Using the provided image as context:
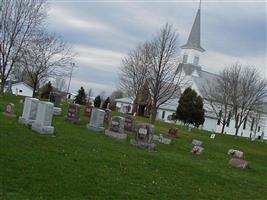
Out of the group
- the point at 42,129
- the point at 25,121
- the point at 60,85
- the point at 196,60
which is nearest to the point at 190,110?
the point at 196,60

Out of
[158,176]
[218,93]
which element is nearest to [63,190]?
[158,176]

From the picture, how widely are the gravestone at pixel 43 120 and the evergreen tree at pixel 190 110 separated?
127 feet

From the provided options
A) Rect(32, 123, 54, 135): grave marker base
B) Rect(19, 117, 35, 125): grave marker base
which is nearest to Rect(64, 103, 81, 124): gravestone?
Rect(19, 117, 35, 125): grave marker base

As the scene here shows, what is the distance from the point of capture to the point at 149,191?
970 cm

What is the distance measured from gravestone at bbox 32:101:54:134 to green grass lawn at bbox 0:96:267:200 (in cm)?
33

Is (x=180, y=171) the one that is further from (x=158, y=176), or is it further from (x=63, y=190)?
(x=63, y=190)

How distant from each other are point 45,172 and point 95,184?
3.65 feet

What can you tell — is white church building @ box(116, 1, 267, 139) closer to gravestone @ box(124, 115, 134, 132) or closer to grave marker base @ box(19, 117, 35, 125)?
gravestone @ box(124, 115, 134, 132)

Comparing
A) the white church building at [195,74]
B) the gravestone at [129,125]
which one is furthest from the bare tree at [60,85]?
the gravestone at [129,125]

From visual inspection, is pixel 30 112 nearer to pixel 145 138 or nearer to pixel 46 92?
pixel 145 138

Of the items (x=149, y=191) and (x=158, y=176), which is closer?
(x=149, y=191)

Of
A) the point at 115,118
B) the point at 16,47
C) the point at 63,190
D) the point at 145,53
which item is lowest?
the point at 63,190

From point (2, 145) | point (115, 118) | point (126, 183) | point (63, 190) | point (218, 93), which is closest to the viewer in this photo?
point (63, 190)

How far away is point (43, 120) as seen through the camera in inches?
608
